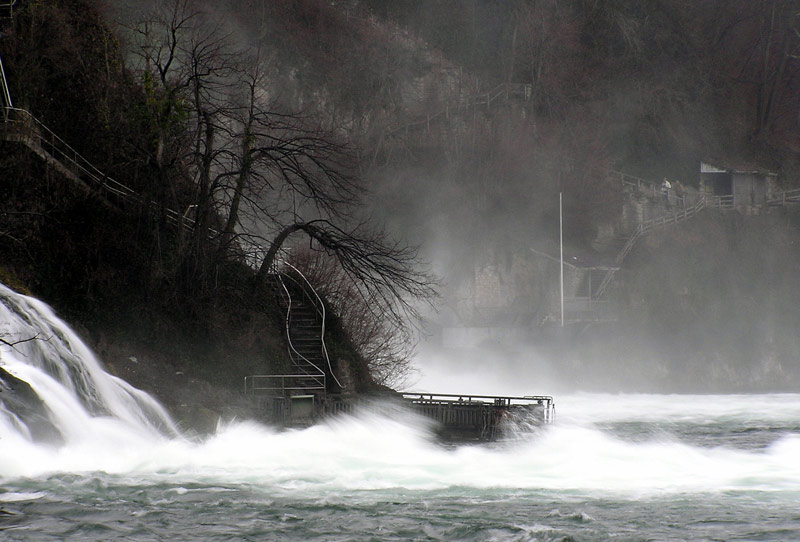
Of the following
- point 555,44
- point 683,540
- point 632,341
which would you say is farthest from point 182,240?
point 555,44

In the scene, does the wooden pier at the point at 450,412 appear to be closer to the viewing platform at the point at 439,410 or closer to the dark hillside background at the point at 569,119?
the viewing platform at the point at 439,410

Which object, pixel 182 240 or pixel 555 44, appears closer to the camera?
pixel 182 240

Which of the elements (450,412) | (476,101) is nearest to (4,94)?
(450,412)

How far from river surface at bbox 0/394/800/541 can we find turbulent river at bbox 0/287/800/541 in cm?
6

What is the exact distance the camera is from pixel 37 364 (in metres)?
25.1

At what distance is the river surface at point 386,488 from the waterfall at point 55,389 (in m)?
0.41

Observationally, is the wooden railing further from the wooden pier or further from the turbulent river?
the turbulent river

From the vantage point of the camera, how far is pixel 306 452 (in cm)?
2795

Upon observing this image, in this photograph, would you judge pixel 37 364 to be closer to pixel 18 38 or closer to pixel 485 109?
pixel 18 38

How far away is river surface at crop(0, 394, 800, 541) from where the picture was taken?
65.2 feet

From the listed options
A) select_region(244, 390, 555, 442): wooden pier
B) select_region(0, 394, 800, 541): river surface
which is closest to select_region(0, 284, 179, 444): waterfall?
select_region(0, 394, 800, 541): river surface

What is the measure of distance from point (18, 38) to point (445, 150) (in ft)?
143

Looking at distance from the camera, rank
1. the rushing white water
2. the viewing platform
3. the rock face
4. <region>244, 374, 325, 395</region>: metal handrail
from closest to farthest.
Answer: the rock face
the rushing white water
the viewing platform
<region>244, 374, 325, 395</region>: metal handrail

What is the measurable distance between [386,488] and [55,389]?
24.8 feet
